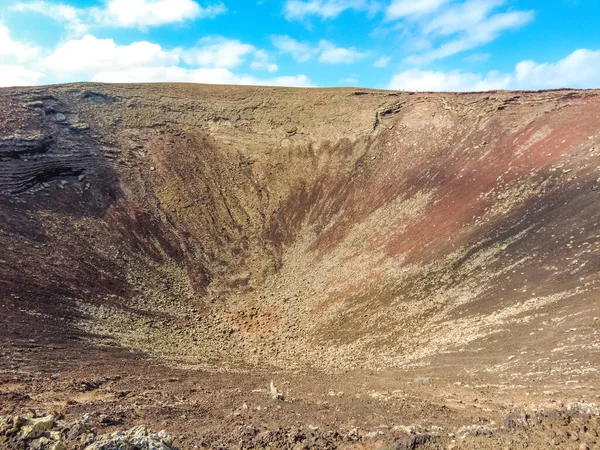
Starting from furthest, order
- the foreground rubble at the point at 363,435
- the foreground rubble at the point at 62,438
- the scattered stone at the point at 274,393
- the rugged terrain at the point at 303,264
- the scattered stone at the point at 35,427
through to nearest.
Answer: the scattered stone at the point at 274,393 → the rugged terrain at the point at 303,264 → the foreground rubble at the point at 363,435 → the scattered stone at the point at 35,427 → the foreground rubble at the point at 62,438

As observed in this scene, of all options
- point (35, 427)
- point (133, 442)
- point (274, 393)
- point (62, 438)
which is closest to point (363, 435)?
point (133, 442)

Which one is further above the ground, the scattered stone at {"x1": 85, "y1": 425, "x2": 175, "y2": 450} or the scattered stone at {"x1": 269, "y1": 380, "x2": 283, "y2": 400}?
the scattered stone at {"x1": 85, "y1": 425, "x2": 175, "y2": 450}

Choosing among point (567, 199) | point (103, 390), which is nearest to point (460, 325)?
point (567, 199)

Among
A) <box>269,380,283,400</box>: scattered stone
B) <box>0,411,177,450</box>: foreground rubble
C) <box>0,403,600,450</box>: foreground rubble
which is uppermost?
<box>0,411,177,450</box>: foreground rubble

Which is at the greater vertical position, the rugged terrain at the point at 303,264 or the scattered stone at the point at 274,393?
the rugged terrain at the point at 303,264

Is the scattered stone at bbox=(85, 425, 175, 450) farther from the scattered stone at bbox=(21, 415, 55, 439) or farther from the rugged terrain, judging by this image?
the rugged terrain

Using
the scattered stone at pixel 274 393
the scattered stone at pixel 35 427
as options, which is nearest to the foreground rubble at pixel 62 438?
the scattered stone at pixel 35 427

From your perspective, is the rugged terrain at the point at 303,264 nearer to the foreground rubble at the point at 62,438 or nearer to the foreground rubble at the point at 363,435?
the foreground rubble at the point at 363,435

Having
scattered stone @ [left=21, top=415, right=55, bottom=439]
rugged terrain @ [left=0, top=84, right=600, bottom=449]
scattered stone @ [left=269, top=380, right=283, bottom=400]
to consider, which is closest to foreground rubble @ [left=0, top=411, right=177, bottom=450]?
scattered stone @ [left=21, top=415, right=55, bottom=439]

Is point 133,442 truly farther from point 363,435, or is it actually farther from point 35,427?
point 363,435
